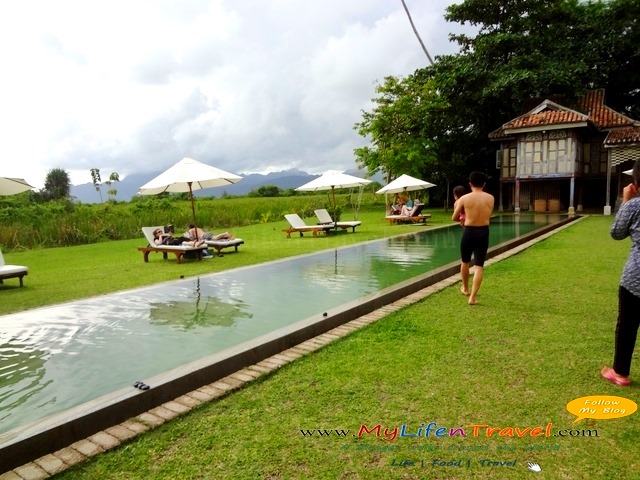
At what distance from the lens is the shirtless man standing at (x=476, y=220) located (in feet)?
18.0

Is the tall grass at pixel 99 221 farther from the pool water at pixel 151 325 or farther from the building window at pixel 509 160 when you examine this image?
the pool water at pixel 151 325

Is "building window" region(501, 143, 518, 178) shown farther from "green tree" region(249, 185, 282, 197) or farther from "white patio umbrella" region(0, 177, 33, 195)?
"green tree" region(249, 185, 282, 197)

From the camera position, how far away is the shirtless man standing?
5.50 meters

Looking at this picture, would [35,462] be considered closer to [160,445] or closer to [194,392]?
[160,445]

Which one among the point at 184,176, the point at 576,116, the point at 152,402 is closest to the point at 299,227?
the point at 184,176

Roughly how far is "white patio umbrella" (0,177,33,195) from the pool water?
130 inches

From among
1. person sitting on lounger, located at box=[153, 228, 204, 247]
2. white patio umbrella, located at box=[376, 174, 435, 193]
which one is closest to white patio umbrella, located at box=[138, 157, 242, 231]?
person sitting on lounger, located at box=[153, 228, 204, 247]

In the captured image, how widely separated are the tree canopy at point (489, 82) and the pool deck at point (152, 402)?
20.7 m

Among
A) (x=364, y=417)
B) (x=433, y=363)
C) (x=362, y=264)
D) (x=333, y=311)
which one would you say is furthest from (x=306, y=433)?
Answer: (x=362, y=264)

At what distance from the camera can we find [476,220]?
18.3 ft

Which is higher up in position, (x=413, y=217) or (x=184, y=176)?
(x=184, y=176)

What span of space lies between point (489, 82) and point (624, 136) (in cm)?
729

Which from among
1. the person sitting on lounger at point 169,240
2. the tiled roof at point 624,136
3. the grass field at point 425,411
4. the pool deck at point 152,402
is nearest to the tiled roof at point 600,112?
the tiled roof at point 624,136

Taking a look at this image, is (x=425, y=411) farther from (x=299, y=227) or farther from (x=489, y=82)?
(x=489, y=82)
